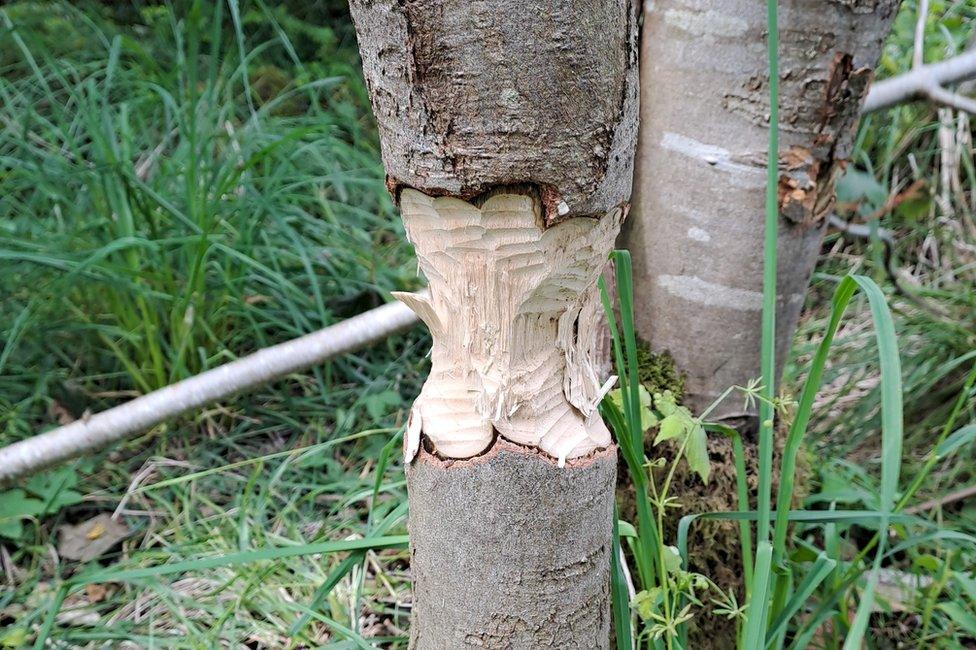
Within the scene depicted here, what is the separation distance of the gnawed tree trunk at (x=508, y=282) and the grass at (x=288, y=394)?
15cm

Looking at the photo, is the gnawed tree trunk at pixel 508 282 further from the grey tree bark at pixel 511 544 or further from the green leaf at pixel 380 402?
the green leaf at pixel 380 402

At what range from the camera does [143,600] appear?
59.6 inches

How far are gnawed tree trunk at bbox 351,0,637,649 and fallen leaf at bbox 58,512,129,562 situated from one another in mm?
990

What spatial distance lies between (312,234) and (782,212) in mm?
1616

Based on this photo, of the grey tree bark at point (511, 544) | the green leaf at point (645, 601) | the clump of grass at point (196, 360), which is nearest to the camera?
the grey tree bark at point (511, 544)

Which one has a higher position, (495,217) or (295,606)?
(495,217)

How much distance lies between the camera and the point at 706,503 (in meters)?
1.27

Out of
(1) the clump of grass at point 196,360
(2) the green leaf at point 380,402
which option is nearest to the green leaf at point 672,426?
(1) the clump of grass at point 196,360

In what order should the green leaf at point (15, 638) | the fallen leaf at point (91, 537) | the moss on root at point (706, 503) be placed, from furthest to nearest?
the fallen leaf at point (91, 537) → the green leaf at point (15, 638) → the moss on root at point (706, 503)

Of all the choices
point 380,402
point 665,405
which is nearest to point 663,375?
point 665,405

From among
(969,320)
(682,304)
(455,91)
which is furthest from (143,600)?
(969,320)

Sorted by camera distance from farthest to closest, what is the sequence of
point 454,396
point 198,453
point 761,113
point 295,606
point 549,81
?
point 198,453
point 295,606
point 761,113
point 454,396
point 549,81

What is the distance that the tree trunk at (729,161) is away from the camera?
44.4 inches

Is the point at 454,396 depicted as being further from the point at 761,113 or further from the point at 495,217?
the point at 761,113
